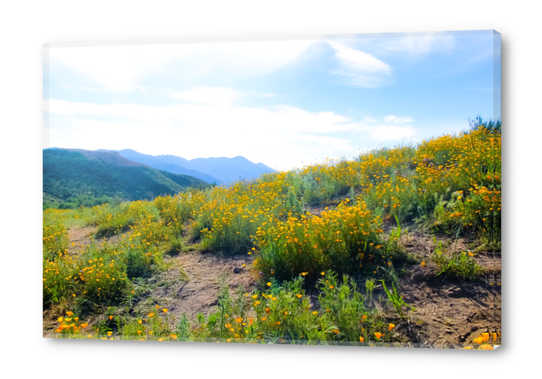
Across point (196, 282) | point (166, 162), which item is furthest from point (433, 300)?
point (166, 162)

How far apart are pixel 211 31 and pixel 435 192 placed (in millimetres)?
2687

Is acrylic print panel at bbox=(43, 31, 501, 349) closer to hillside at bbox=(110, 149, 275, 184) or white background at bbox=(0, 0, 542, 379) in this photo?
hillside at bbox=(110, 149, 275, 184)

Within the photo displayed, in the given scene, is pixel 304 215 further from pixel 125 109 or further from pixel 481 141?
pixel 125 109

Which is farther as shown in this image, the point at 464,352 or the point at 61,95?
the point at 61,95

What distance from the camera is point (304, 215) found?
12.3ft

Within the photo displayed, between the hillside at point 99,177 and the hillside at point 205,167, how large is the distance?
0.06m

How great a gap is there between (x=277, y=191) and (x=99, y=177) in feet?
6.15

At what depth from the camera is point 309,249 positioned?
3.49m

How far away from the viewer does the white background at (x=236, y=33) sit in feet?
10.6

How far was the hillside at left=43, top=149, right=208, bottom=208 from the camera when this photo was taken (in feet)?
12.7

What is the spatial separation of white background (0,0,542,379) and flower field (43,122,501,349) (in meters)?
0.22

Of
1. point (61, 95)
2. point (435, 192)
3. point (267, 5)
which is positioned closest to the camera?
point (435, 192)

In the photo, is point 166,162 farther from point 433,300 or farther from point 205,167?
point 433,300
